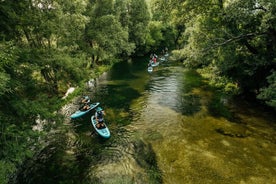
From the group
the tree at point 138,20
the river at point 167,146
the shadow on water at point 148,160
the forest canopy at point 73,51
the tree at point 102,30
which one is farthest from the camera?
the tree at point 138,20

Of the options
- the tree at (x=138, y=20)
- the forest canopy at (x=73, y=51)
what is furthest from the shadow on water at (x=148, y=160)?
the tree at (x=138, y=20)

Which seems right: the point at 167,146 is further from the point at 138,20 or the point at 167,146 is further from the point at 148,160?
the point at 138,20

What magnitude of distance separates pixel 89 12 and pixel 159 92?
15502 mm

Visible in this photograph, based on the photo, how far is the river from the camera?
10.3 metres

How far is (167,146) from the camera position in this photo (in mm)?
12508

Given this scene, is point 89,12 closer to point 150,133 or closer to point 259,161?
point 150,133

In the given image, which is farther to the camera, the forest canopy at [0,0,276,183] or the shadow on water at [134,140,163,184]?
the shadow on water at [134,140,163,184]

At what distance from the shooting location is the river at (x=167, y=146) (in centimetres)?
1026

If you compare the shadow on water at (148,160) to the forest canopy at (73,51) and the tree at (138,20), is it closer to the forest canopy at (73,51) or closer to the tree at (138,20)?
the forest canopy at (73,51)

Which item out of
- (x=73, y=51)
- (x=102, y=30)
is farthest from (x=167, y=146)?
(x=102, y=30)

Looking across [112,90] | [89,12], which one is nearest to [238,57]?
[112,90]

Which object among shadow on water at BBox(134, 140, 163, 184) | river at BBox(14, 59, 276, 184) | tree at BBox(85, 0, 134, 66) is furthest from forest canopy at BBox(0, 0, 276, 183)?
shadow on water at BBox(134, 140, 163, 184)

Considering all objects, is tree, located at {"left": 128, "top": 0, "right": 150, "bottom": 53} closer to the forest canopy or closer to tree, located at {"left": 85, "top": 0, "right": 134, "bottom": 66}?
tree, located at {"left": 85, "top": 0, "right": 134, "bottom": 66}

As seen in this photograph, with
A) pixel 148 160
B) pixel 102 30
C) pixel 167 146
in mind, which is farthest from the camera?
pixel 102 30
